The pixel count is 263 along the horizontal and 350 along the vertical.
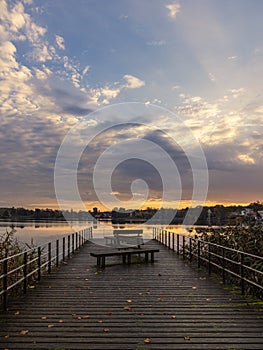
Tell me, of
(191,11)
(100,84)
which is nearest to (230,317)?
(191,11)

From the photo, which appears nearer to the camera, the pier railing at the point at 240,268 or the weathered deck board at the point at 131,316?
the weathered deck board at the point at 131,316

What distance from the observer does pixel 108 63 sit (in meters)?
17.3

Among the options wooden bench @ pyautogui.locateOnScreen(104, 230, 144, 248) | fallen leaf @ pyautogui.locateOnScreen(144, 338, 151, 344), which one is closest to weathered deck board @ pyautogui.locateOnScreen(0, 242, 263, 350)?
fallen leaf @ pyautogui.locateOnScreen(144, 338, 151, 344)

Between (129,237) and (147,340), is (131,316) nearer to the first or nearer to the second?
(147,340)

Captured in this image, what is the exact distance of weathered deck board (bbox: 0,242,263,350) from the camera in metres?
5.28

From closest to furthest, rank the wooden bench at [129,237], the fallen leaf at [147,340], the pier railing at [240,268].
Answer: the fallen leaf at [147,340]
the pier railing at [240,268]
the wooden bench at [129,237]

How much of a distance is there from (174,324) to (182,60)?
13.0 meters

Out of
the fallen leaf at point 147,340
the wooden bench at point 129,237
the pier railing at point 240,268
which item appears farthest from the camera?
the wooden bench at point 129,237

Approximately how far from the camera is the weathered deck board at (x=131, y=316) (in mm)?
5277

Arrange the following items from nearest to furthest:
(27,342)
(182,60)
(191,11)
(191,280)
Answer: (27,342) < (191,280) < (191,11) < (182,60)

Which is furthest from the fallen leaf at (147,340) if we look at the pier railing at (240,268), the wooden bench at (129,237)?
the wooden bench at (129,237)

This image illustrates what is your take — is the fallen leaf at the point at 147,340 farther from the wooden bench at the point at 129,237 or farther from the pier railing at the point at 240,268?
the wooden bench at the point at 129,237

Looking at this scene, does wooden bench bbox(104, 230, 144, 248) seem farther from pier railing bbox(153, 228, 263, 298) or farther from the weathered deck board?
the weathered deck board

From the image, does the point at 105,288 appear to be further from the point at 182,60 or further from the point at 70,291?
the point at 182,60
